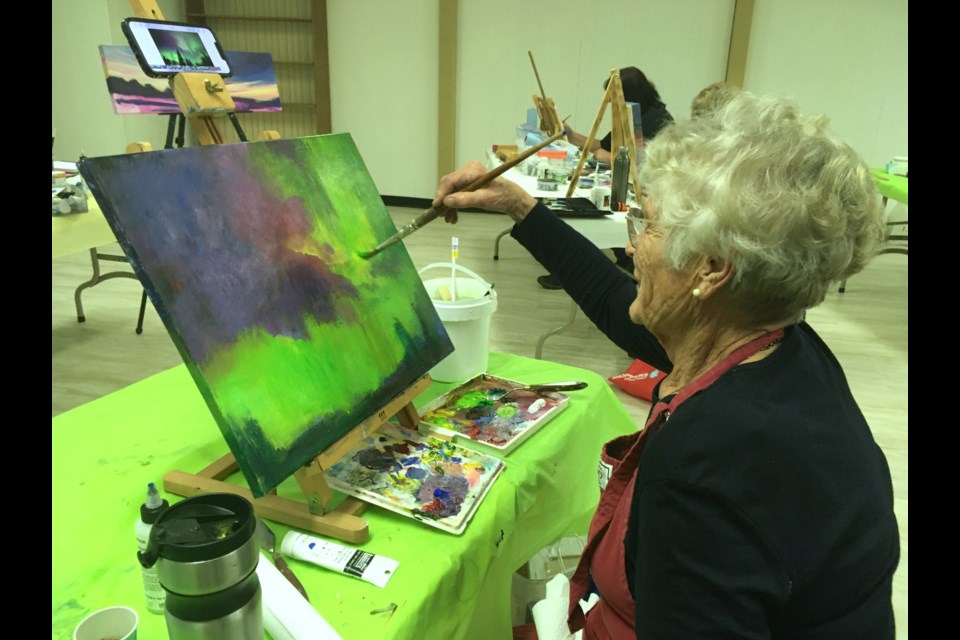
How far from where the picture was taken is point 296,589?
2.65 feet

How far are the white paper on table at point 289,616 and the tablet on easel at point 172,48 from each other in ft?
3.03

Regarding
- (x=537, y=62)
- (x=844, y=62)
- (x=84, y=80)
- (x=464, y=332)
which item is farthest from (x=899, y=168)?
(x=84, y=80)

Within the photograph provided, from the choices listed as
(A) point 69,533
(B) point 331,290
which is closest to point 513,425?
(B) point 331,290

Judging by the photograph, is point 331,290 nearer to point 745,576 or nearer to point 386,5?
point 745,576

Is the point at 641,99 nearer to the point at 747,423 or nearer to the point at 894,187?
the point at 894,187

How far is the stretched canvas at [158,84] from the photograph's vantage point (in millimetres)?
2243

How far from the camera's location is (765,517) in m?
0.70

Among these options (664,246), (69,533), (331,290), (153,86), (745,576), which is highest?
(153,86)

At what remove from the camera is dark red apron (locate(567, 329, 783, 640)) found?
884 millimetres

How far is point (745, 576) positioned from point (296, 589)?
21.2 inches

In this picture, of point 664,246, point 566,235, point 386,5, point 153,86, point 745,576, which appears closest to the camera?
point 745,576

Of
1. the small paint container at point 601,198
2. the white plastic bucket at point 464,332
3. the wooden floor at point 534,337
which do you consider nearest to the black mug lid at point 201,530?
the white plastic bucket at point 464,332

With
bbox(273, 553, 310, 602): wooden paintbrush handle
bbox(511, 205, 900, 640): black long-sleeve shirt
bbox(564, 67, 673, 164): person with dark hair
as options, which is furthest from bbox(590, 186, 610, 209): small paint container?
bbox(273, 553, 310, 602): wooden paintbrush handle

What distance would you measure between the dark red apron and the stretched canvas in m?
1.84
